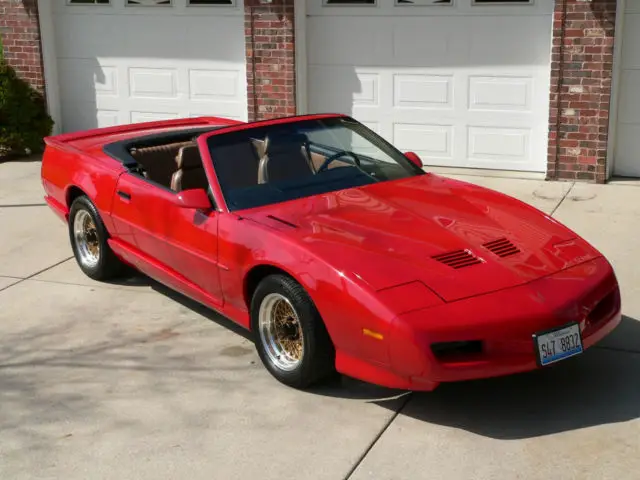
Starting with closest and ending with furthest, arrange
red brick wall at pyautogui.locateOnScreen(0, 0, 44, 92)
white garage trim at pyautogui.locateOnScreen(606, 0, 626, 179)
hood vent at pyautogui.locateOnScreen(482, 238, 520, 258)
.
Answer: hood vent at pyautogui.locateOnScreen(482, 238, 520, 258) → white garage trim at pyautogui.locateOnScreen(606, 0, 626, 179) → red brick wall at pyautogui.locateOnScreen(0, 0, 44, 92)

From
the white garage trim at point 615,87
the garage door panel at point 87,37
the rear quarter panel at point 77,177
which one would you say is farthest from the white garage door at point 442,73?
the rear quarter panel at point 77,177

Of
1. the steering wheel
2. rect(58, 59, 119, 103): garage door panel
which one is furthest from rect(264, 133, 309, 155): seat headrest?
rect(58, 59, 119, 103): garage door panel

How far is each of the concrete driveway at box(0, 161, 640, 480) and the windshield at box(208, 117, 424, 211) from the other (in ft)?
3.34

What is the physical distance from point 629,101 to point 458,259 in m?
5.73

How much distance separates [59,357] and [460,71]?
6.31 metres

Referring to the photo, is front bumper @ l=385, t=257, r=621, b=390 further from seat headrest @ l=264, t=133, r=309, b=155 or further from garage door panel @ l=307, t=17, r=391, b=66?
garage door panel @ l=307, t=17, r=391, b=66

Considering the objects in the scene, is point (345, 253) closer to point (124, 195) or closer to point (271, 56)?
point (124, 195)

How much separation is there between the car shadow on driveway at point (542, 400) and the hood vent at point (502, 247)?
2.46ft

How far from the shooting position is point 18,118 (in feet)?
41.1

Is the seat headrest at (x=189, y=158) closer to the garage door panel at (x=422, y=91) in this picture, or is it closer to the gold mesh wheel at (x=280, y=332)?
the gold mesh wheel at (x=280, y=332)

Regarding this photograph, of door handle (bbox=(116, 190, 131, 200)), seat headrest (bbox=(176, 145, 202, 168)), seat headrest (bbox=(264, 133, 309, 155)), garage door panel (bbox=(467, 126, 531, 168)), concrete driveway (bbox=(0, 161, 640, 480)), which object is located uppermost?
seat headrest (bbox=(264, 133, 309, 155))

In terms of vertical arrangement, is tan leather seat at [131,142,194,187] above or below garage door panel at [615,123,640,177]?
above

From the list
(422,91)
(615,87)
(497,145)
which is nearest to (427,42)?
(422,91)

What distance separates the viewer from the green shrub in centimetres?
1244
